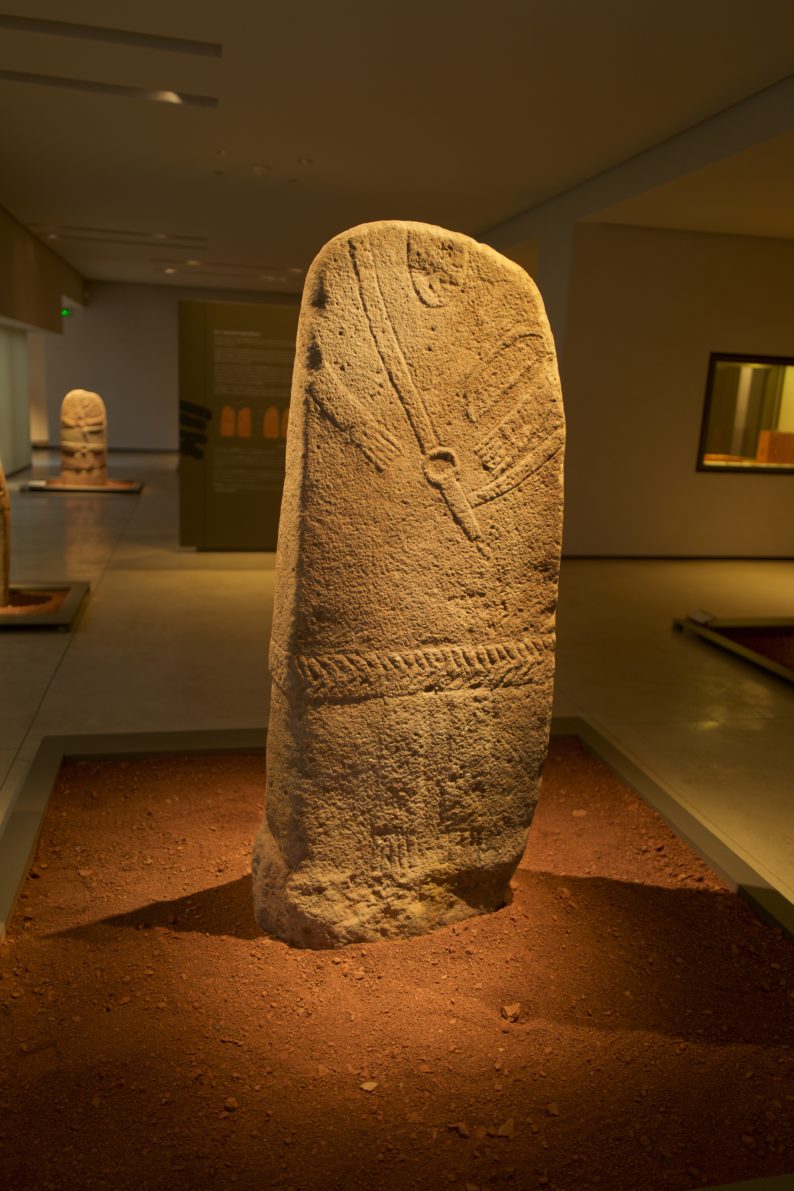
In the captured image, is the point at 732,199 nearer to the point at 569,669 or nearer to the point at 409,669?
the point at 569,669

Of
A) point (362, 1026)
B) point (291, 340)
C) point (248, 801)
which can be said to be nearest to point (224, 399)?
point (291, 340)

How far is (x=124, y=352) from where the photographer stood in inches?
770

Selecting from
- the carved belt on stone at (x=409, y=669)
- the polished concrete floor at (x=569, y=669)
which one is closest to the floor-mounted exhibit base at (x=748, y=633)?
the polished concrete floor at (x=569, y=669)

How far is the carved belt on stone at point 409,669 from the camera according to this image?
7.89ft

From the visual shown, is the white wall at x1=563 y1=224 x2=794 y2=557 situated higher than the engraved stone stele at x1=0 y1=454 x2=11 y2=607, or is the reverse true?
the white wall at x1=563 y1=224 x2=794 y2=557

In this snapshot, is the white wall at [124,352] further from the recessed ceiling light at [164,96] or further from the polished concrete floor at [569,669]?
the recessed ceiling light at [164,96]

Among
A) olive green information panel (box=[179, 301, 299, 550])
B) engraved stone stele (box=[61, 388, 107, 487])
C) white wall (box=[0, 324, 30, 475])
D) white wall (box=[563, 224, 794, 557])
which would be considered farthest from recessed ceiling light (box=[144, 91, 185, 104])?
white wall (box=[0, 324, 30, 475])

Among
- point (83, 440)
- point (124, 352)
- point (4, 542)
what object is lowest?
point (4, 542)

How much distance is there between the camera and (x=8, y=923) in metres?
2.71

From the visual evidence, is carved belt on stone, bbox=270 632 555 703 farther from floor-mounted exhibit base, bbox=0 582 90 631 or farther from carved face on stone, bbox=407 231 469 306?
floor-mounted exhibit base, bbox=0 582 90 631

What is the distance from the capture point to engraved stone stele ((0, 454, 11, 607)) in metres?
6.08

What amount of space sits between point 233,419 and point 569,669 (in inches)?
179

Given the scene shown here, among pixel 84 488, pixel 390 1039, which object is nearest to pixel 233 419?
pixel 84 488

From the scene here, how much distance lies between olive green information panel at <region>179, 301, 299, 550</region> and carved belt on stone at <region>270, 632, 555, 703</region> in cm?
643
